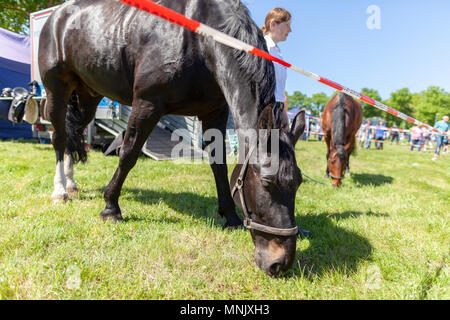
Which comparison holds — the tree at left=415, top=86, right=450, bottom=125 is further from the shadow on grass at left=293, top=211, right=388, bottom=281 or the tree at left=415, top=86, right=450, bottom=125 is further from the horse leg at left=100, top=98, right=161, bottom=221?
the horse leg at left=100, top=98, right=161, bottom=221

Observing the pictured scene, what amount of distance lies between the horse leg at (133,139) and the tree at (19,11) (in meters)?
16.8

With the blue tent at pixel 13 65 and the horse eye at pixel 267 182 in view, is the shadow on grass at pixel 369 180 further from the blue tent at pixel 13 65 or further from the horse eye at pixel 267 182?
the blue tent at pixel 13 65

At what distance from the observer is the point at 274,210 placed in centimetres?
172

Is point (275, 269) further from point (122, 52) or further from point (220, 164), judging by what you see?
point (122, 52)

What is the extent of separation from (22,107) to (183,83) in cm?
756

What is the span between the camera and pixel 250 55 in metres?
1.93

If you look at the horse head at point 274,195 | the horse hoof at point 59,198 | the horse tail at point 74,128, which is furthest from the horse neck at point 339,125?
the horse hoof at point 59,198

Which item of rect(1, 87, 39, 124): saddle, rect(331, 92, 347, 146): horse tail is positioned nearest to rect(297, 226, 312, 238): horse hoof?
rect(331, 92, 347, 146): horse tail

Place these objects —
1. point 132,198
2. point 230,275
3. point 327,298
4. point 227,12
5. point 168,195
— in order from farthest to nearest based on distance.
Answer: point 168,195, point 132,198, point 227,12, point 230,275, point 327,298

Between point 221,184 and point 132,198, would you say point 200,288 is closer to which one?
point 221,184

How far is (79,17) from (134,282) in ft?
9.55
